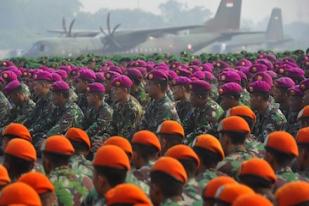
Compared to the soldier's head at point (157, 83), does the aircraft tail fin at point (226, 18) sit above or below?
below

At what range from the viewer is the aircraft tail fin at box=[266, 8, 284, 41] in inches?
3070

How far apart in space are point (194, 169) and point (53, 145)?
1.26 metres

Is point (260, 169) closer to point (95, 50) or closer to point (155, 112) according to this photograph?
point (155, 112)

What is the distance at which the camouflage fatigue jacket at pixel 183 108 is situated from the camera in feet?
32.2

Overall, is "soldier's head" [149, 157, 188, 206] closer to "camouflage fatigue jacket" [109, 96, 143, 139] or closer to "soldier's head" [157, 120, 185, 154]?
"soldier's head" [157, 120, 185, 154]

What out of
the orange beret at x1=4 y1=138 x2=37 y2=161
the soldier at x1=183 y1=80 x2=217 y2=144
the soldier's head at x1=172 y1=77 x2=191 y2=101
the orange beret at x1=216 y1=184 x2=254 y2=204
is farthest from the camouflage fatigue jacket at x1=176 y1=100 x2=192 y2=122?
the orange beret at x1=216 y1=184 x2=254 y2=204

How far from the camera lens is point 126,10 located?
145375 millimetres

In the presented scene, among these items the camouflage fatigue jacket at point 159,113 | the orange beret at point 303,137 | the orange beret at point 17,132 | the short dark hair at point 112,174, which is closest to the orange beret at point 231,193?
the short dark hair at point 112,174

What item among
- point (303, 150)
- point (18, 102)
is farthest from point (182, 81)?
point (303, 150)

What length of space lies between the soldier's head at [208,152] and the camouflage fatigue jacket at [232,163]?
22 cm

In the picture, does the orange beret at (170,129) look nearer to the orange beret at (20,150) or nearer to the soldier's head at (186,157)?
the soldier's head at (186,157)

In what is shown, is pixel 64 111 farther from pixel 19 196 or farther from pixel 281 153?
pixel 19 196

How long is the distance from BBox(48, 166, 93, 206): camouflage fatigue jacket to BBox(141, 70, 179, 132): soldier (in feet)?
11.8

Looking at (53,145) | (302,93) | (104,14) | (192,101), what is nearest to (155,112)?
(192,101)
